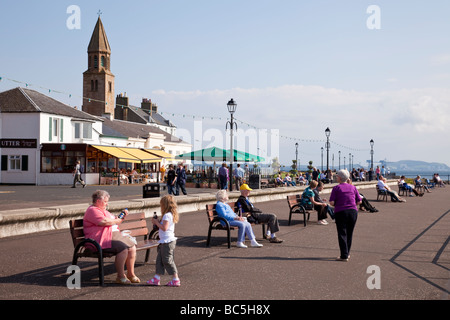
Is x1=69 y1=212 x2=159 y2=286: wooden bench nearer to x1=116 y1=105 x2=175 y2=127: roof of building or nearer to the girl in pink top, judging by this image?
the girl in pink top

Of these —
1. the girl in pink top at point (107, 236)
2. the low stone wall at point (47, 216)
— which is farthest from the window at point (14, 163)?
the girl in pink top at point (107, 236)

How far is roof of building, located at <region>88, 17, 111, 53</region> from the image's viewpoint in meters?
74.2

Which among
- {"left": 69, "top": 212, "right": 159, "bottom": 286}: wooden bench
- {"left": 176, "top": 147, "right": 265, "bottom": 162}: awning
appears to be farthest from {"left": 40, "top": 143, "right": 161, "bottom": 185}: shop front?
{"left": 69, "top": 212, "right": 159, "bottom": 286}: wooden bench

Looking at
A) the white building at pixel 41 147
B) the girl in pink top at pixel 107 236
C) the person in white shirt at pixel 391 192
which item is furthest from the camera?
the white building at pixel 41 147

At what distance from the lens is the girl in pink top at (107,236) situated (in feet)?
21.8

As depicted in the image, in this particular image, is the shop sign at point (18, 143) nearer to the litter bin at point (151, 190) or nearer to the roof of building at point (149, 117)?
the litter bin at point (151, 190)

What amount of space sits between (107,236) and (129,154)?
36729 mm

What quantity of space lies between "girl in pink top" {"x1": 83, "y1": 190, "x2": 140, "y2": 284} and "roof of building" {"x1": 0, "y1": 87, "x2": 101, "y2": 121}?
3545 cm

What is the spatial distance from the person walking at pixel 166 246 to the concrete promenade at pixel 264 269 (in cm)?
17

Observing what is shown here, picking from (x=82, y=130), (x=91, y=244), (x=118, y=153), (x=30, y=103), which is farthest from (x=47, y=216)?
(x=82, y=130)

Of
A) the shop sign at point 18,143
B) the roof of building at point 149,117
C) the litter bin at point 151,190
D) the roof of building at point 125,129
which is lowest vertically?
the litter bin at point 151,190
